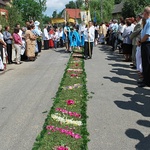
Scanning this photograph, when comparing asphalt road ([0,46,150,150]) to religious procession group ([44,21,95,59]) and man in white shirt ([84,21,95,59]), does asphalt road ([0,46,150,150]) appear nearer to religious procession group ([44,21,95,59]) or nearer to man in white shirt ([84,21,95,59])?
man in white shirt ([84,21,95,59])

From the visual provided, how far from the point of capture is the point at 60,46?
22.8m

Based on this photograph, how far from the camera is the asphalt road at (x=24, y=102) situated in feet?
16.9

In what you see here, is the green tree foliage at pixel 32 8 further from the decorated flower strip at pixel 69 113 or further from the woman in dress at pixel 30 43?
the decorated flower strip at pixel 69 113

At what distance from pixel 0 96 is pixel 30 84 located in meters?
1.48

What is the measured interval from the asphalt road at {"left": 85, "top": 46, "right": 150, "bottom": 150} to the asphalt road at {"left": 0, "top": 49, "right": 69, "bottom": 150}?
1.09 m

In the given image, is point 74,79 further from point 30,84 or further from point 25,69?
point 25,69

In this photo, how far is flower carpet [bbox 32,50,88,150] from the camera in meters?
4.70

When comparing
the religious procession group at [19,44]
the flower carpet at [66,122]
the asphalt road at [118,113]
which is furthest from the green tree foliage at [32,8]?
the flower carpet at [66,122]

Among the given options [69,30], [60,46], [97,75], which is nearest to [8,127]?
[97,75]

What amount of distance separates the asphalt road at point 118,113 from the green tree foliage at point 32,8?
20.2 meters

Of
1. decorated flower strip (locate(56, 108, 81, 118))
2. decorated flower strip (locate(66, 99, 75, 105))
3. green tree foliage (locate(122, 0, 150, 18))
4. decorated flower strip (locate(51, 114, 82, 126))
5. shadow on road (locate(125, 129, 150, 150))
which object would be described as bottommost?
shadow on road (locate(125, 129, 150, 150))

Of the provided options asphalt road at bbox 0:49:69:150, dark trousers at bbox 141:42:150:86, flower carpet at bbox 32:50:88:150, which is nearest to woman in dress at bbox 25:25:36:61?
asphalt road at bbox 0:49:69:150

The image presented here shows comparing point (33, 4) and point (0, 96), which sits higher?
point (33, 4)

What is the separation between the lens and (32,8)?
30.2m
